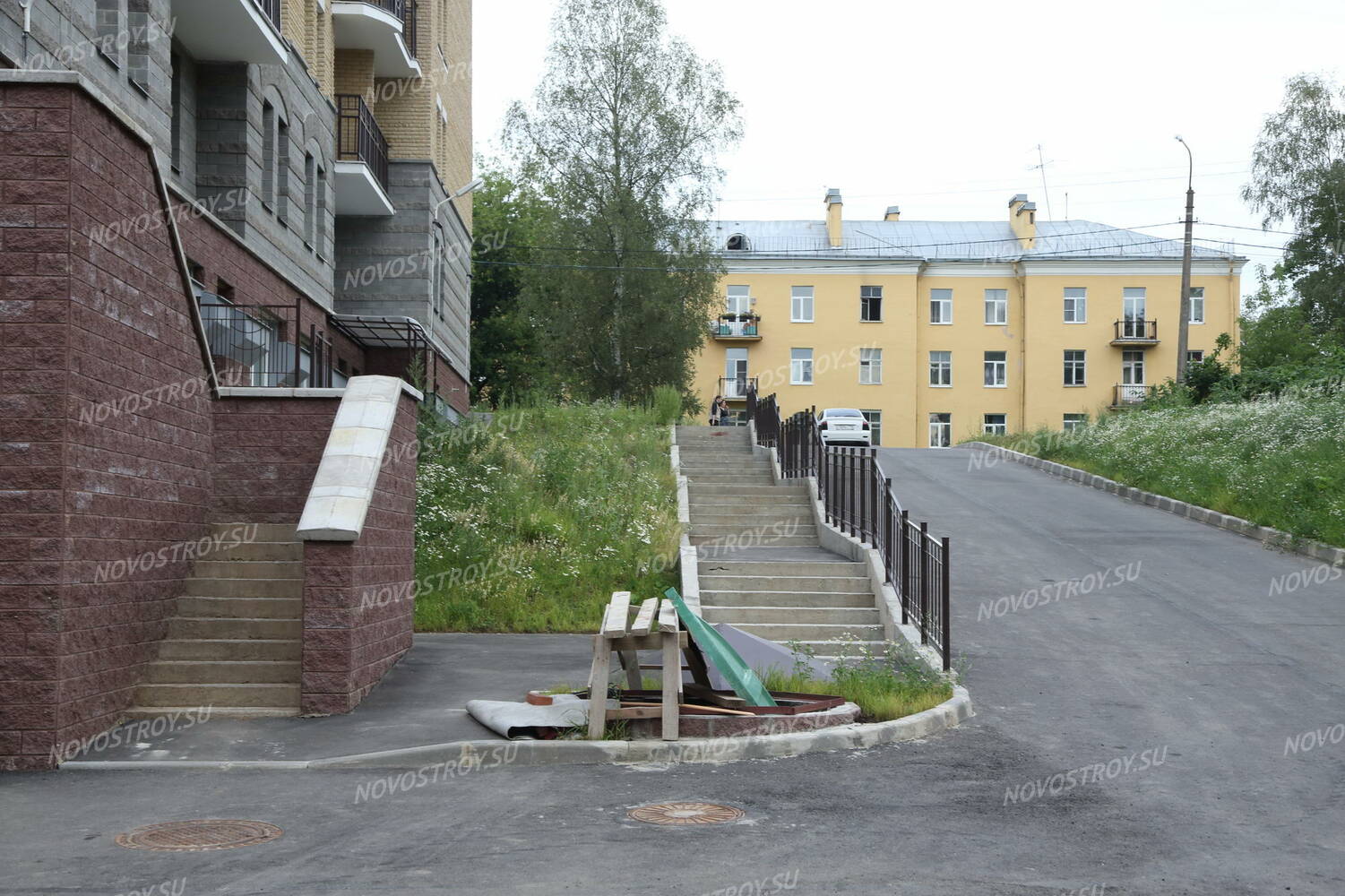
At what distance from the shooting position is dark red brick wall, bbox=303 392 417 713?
31.5 ft

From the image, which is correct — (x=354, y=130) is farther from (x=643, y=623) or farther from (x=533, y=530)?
(x=643, y=623)

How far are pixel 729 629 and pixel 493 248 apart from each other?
41325 millimetres

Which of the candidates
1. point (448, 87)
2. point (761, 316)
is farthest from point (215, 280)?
point (761, 316)

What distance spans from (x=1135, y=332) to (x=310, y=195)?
146 ft

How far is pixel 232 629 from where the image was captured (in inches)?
414

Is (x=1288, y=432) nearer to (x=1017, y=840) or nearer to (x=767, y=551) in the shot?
(x=767, y=551)

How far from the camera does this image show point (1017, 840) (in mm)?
6379

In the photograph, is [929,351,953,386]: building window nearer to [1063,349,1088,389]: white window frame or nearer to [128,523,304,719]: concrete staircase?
[1063,349,1088,389]: white window frame

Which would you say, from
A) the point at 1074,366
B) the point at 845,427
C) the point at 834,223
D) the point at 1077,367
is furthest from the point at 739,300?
the point at 845,427

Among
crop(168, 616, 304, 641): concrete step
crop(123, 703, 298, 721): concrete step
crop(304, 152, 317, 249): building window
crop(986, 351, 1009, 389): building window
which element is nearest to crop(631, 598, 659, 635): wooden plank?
crop(123, 703, 298, 721): concrete step

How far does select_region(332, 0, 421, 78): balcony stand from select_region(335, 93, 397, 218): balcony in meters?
1.22

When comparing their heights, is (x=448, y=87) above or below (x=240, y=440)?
above

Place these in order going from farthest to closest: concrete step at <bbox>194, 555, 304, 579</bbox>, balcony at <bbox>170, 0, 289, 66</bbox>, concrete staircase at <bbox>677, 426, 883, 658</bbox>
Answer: balcony at <bbox>170, 0, 289, 66</bbox>
concrete staircase at <bbox>677, 426, 883, 658</bbox>
concrete step at <bbox>194, 555, 304, 579</bbox>

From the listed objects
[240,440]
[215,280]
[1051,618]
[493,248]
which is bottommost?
[1051,618]
